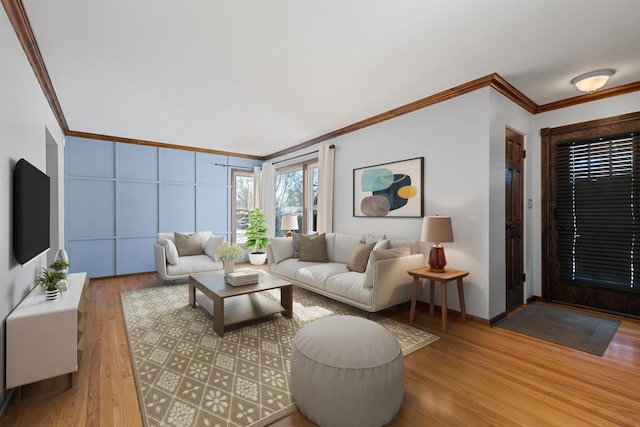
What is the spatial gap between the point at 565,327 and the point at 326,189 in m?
3.56

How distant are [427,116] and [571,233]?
2331 mm

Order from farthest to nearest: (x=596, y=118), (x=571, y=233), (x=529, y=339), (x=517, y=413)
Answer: (x=571, y=233) → (x=596, y=118) → (x=529, y=339) → (x=517, y=413)

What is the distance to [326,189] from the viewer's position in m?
5.08

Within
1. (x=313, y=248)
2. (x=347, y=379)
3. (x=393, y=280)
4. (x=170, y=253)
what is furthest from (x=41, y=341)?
(x=313, y=248)

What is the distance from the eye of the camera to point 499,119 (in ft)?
10.6

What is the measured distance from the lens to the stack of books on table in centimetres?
318

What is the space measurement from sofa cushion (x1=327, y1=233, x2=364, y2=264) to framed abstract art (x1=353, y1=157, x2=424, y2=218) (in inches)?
17.7

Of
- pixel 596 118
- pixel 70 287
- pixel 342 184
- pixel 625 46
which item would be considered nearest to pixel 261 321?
pixel 70 287

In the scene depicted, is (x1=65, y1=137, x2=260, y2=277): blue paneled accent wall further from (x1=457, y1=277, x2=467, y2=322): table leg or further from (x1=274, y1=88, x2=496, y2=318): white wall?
(x1=457, y1=277, x2=467, y2=322): table leg

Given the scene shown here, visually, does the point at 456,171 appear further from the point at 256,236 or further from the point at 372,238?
the point at 256,236

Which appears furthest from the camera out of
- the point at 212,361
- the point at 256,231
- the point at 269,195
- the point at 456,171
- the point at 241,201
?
the point at 241,201

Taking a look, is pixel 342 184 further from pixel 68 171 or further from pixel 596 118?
pixel 68 171

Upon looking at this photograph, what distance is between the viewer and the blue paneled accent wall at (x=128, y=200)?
5.06 metres

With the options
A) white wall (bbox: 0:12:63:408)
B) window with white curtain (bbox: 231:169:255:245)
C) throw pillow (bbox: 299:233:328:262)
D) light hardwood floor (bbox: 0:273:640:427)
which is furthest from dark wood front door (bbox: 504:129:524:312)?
window with white curtain (bbox: 231:169:255:245)
